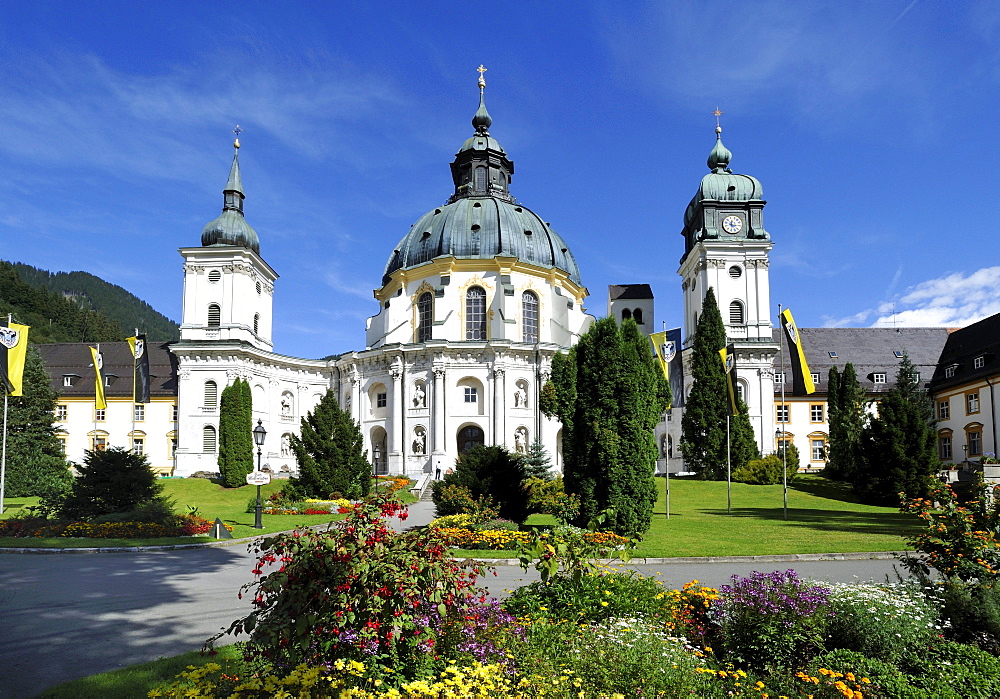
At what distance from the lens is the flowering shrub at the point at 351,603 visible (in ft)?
21.6

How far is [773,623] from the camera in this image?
26.4 feet

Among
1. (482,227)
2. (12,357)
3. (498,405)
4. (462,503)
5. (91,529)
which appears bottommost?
(91,529)

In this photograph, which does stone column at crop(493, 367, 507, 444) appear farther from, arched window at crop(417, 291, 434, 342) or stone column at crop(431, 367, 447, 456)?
arched window at crop(417, 291, 434, 342)

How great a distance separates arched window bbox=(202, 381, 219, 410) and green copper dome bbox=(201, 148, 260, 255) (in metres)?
12.5

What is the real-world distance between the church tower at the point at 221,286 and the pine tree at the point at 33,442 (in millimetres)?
12487

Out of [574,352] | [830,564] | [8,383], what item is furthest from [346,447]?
[830,564]

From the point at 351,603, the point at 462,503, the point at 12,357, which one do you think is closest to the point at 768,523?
the point at 462,503

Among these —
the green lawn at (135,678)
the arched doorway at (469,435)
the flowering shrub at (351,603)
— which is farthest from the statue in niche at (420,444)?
the flowering shrub at (351,603)

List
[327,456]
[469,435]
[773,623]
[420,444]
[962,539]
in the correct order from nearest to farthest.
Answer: [773,623] < [962,539] < [327,456] < [420,444] < [469,435]

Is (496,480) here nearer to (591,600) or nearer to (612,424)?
(612,424)

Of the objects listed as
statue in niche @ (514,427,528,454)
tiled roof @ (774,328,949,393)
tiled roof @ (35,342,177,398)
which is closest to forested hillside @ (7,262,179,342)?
tiled roof @ (35,342,177,398)

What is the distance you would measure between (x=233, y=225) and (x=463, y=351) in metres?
24.6

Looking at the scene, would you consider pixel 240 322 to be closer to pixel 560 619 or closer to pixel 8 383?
pixel 8 383

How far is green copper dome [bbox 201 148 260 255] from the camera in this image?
63.7 meters
